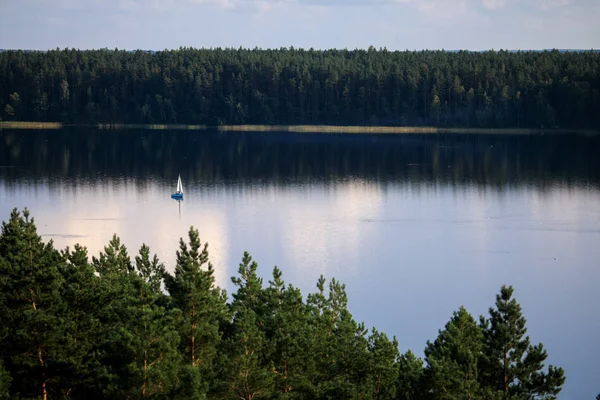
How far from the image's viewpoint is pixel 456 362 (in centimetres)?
2470

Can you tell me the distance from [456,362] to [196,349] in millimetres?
6413

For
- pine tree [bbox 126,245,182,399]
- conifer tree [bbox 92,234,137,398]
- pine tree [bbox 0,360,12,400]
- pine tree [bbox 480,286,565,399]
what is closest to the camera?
pine tree [bbox 126,245,182,399]

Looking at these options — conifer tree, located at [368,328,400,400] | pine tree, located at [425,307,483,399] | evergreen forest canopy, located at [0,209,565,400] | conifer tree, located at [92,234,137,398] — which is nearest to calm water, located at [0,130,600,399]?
pine tree, located at [425,307,483,399]

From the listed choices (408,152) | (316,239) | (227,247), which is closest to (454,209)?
(316,239)

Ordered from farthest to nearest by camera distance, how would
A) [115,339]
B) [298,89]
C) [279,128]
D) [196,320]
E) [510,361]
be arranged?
[298,89], [279,128], [510,361], [196,320], [115,339]

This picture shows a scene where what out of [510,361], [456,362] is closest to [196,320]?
[456,362]

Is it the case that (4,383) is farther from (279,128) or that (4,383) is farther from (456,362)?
(279,128)

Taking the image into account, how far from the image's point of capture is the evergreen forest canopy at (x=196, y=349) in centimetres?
2277

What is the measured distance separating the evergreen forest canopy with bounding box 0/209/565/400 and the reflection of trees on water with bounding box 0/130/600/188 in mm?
62484

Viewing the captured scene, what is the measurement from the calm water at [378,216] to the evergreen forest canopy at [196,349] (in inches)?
398

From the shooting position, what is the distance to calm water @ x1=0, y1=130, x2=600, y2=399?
46031 millimetres

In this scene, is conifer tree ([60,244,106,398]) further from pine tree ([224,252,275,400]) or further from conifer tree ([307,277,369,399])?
conifer tree ([307,277,369,399])

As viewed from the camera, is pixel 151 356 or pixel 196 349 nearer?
pixel 151 356

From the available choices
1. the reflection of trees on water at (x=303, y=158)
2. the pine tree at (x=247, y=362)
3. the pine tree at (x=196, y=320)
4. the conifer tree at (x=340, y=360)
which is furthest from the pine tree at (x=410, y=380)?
the reflection of trees on water at (x=303, y=158)
